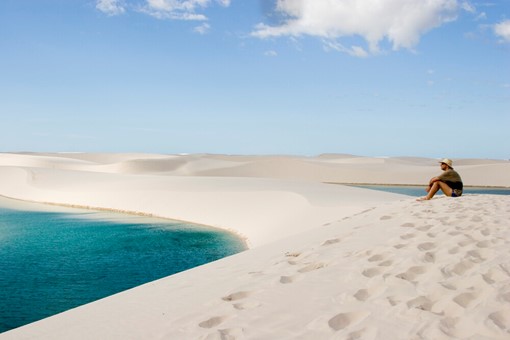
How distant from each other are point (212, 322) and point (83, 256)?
6.74m

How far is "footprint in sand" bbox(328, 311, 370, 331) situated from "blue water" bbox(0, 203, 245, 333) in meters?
3.86

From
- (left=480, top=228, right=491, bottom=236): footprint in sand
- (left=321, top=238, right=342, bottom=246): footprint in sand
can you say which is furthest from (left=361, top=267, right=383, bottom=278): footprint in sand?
(left=480, top=228, right=491, bottom=236): footprint in sand

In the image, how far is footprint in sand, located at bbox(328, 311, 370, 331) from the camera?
265 cm

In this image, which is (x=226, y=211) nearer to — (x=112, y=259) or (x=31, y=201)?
(x=112, y=259)

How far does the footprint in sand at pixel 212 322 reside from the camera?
2.82m

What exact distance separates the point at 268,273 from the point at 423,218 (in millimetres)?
3010

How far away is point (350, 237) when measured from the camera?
5.29 m

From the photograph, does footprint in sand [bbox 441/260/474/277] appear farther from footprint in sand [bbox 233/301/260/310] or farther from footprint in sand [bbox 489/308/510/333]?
footprint in sand [bbox 233/301/260/310]

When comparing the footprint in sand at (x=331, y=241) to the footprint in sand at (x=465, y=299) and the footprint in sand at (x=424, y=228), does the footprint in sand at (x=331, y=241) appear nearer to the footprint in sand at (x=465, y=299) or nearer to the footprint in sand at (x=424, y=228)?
the footprint in sand at (x=424, y=228)

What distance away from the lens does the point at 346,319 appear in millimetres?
2729

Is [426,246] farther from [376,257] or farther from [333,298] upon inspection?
[333,298]

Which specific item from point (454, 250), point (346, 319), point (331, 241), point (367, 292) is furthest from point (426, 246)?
point (346, 319)

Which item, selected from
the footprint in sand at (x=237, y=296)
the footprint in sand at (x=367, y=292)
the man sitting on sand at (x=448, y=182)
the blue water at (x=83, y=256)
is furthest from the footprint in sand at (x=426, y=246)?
the man sitting on sand at (x=448, y=182)

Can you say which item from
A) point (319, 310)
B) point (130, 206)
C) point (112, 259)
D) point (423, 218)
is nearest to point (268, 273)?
point (319, 310)
